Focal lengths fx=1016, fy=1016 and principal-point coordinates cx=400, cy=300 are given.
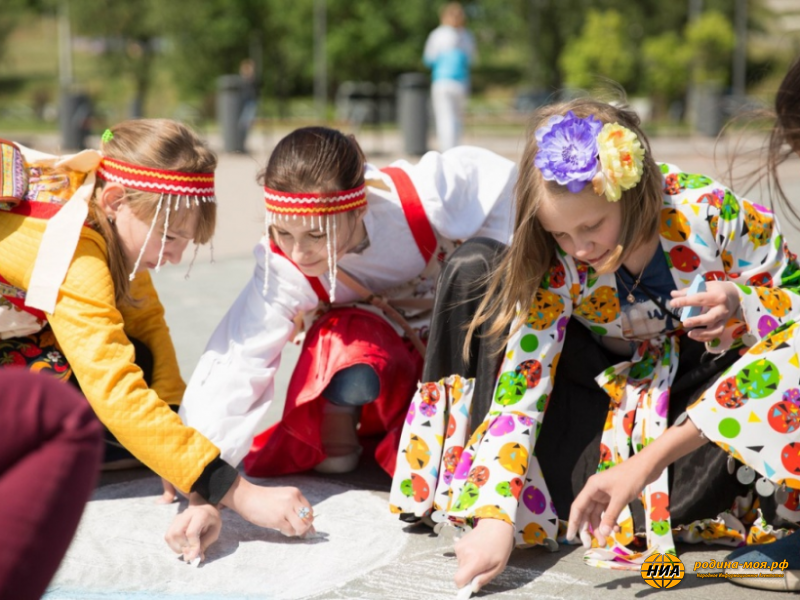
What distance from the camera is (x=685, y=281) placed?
2.12 m

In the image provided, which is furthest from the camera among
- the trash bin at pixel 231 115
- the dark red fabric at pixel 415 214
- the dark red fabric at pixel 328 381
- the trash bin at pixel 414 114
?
the trash bin at pixel 231 115

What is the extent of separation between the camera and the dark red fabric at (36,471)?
3.81 ft

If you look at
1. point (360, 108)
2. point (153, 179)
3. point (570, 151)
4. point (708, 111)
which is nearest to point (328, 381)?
point (153, 179)

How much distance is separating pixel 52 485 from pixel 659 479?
1286 millimetres

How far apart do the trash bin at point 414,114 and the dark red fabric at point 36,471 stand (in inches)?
427

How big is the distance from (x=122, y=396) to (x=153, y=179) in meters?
0.51

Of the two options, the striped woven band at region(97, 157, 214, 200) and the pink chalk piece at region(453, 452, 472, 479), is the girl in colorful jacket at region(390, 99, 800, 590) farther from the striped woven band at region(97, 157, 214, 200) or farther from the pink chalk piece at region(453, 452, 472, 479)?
the striped woven band at region(97, 157, 214, 200)

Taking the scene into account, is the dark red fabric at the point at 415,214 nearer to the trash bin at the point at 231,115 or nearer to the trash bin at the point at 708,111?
the trash bin at the point at 231,115

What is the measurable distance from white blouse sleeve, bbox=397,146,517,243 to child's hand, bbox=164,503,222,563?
946mm

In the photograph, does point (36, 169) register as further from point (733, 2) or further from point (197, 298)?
point (733, 2)

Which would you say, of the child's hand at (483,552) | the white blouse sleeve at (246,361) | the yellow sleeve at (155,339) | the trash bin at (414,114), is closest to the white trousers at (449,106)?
the trash bin at (414,114)

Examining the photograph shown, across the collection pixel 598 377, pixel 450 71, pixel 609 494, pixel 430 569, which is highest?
pixel 450 71

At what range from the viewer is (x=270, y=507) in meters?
2.14

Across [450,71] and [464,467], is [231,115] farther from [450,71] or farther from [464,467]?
[464,467]
